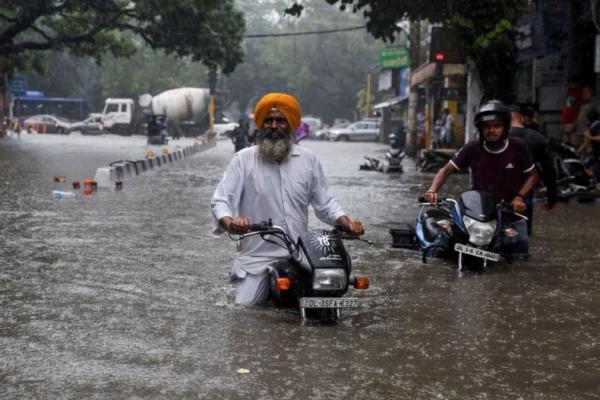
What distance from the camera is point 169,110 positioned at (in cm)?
6694

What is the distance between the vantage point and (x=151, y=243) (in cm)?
1093

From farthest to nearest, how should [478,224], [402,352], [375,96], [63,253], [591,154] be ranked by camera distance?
[375,96]
[591,154]
[63,253]
[478,224]
[402,352]

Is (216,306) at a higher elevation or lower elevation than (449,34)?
lower

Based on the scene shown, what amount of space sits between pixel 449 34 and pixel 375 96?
55.6 m

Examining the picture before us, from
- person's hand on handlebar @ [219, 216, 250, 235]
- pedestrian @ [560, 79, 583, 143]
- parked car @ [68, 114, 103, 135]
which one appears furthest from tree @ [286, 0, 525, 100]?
parked car @ [68, 114, 103, 135]

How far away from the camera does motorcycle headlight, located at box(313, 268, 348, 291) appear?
20.9ft

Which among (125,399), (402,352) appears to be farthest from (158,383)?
(402,352)

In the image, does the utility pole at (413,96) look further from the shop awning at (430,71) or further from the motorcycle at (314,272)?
the motorcycle at (314,272)

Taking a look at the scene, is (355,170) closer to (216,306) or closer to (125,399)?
(216,306)

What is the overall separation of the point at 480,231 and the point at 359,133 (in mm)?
57577

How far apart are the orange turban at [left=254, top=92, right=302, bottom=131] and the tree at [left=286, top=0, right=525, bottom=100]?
12.3 m

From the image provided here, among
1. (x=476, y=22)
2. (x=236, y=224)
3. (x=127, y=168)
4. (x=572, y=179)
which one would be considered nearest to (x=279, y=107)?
(x=236, y=224)

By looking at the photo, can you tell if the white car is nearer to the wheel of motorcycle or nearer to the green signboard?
the green signboard

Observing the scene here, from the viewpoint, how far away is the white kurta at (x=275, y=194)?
275 inches
